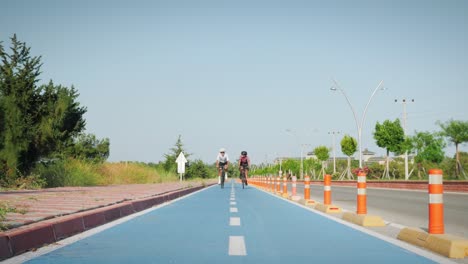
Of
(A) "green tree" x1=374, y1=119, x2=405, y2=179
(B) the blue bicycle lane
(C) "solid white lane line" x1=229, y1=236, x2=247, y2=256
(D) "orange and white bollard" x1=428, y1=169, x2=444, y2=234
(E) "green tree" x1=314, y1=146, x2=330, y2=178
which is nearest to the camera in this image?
(B) the blue bicycle lane

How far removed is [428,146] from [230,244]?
232 ft

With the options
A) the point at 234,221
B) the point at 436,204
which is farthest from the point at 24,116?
the point at 436,204

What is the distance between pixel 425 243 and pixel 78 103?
30059 millimetres

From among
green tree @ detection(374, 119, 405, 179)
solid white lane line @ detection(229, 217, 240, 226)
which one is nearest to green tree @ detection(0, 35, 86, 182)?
solid white lane line @ detection(229, 217, 240, 226)

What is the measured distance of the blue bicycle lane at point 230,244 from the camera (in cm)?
602

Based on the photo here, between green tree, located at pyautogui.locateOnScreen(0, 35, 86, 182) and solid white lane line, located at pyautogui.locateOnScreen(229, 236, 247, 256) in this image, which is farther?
green tree, located at pyautogui.locateOnScreen(0, 35, 86, 182)

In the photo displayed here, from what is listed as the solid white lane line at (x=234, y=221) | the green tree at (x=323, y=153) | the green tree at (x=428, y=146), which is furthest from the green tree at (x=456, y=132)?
the solid white lane line at (x=234, y=221)

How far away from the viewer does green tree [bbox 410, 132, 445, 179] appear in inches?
2830

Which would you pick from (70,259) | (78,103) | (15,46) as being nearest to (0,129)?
(15,46)

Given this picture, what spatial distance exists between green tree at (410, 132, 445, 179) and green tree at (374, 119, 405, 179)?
6.50 metres

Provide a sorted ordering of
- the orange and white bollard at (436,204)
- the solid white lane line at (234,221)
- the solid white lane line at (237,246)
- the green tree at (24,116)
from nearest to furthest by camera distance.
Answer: the solid white lane line at (237,246) → the orange and white bollard at (436,204) → the solid white lane line at (234,221) → the green tree at (24,116)

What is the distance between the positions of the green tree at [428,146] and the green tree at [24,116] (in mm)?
56504

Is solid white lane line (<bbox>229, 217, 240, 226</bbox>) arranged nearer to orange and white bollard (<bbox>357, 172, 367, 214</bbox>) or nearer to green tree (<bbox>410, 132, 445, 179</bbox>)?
orange and white bollard (<bbox>357, 172, 367, 214</bbox>)

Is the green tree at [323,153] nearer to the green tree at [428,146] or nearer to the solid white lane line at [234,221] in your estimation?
the green tree at [428,146]
